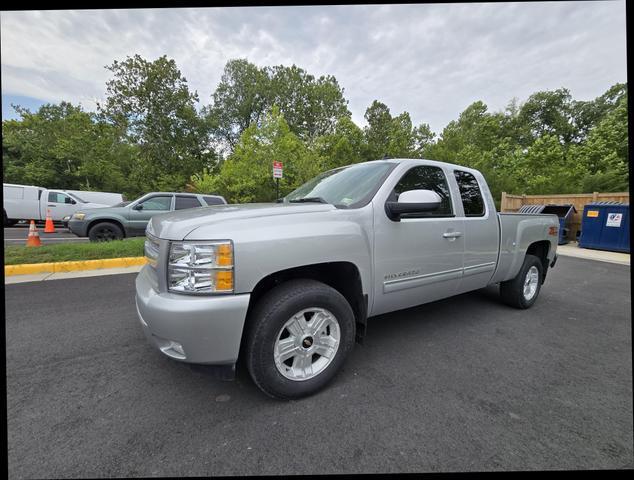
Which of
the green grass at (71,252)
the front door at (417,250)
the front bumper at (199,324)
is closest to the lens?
the front bumper at (199,324)

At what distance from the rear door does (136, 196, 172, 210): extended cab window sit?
8073mm

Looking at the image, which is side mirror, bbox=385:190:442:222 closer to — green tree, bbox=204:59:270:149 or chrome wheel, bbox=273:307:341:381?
chrome wheel, bbox=273:307:341:381

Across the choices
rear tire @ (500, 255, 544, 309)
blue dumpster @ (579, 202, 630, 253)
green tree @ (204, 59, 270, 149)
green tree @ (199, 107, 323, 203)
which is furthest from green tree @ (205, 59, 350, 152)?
rear tire @ (500, 255, 544, 309)

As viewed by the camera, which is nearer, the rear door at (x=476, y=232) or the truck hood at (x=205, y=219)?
the truck hood at (x=205, y=219)

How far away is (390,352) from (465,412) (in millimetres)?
846

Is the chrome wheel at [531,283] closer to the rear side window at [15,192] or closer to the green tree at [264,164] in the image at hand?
the green tree at [264,164]

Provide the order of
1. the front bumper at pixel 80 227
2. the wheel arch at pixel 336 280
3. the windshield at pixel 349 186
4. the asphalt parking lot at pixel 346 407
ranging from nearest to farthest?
the asphalt parking lot at pixel 346 407 < the wheel arch at pixel 336 280 < the windshield at pixel 349 186 < the front bumper at pixel 80 227

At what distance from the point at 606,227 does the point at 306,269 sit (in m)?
11.9

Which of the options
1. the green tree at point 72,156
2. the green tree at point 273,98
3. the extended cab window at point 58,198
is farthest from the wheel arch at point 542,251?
the green tree at point 273,98

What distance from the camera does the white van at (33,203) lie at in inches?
503

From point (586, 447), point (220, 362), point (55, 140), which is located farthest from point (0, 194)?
point (55, 140)

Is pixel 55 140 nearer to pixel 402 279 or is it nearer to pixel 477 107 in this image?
pixel 402 279

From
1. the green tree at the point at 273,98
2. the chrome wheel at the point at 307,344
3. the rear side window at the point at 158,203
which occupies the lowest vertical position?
the chrome wheel at the point at 307,344

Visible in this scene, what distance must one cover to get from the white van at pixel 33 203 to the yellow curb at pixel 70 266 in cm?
977
